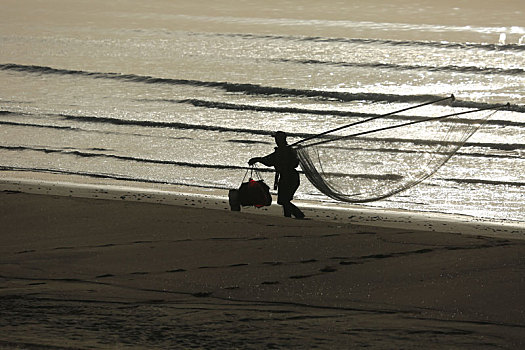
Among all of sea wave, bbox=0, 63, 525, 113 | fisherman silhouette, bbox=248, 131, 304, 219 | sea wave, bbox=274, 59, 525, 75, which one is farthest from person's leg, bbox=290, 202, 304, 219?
sea wave, bbox=274, 59, 525, 75

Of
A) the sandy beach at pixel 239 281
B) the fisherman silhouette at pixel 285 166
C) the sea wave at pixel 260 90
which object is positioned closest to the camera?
Answer: the sandy beach at pixel 239 281

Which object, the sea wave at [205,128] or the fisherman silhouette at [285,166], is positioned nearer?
the fisherman silhouette at [285,166]

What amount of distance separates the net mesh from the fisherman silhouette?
0.55ft

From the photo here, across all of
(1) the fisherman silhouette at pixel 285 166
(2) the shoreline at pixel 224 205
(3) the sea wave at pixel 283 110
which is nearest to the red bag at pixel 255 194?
(1) the fisherman silhouette at pixel 285 166

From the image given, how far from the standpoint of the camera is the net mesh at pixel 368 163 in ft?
43.7

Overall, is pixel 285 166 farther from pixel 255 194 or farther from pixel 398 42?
pixel 398 42

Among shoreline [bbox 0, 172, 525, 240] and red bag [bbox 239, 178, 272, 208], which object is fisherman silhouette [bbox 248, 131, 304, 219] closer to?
red bag [bbox 239, 178, 272, 208]

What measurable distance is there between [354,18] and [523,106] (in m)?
12.9

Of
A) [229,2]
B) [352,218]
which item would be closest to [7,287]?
[352,218]

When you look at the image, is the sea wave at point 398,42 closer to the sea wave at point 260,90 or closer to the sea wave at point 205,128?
the sea wave at point 260,90

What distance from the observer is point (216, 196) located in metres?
16.2

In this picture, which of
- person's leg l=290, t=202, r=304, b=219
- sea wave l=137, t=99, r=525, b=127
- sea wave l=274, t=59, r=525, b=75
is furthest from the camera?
sea wave l=274, t=59, r=525, b=75

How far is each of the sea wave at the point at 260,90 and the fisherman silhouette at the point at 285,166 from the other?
1132cm

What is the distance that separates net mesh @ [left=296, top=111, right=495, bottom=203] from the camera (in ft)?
43.7
